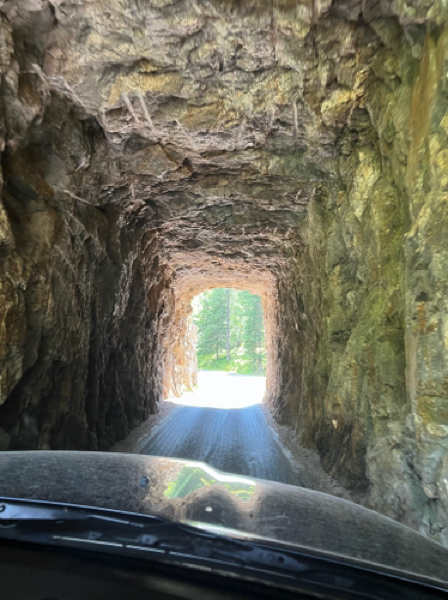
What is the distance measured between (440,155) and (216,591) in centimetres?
369

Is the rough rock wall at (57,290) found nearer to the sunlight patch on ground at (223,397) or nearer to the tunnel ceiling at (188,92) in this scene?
the tunnel ceiling at (188,92)

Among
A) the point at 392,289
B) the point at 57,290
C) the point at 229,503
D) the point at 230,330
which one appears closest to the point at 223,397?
the point at 57,290

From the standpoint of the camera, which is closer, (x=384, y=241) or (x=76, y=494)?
(x=76, y=494)

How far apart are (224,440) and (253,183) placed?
6.12 m

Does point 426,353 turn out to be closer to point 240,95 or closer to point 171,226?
point 240,95

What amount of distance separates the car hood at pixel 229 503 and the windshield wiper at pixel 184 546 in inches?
2.3

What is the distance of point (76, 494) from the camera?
2.22 meters

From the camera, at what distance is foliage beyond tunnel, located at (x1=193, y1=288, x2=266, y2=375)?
139 ft

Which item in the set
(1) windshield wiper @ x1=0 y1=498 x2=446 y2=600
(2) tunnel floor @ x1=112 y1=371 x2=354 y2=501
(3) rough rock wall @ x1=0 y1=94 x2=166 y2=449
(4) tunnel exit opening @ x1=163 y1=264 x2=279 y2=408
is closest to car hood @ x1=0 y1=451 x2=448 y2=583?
(1) windshield wiper @ x1=0 y1=498 x2=446 y2=600

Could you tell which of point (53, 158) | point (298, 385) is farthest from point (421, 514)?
Result: point (298, 385)

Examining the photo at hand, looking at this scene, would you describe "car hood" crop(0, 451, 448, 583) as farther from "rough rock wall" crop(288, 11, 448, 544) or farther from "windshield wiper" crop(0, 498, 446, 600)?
"rough rock wall" crop(288, 11, 448, 544)

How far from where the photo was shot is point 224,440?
1018 cm

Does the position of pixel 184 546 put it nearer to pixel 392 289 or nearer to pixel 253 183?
pixel 392 289

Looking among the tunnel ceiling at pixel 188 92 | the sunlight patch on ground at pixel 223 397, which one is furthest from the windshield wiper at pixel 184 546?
the sunlight patch on ground at pixel 223 397
